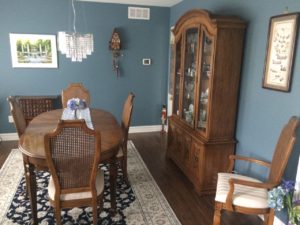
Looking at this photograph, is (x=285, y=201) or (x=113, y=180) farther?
(x=113, y=180)

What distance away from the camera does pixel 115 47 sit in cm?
452

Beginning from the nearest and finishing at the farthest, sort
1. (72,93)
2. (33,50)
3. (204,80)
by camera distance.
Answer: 1. (204,80)
2. (72,93)
3. (33,50)

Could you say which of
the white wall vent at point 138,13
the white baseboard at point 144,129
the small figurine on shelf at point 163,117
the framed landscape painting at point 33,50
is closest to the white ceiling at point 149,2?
the white wall vent at point 138,13

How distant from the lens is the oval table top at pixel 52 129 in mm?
2109

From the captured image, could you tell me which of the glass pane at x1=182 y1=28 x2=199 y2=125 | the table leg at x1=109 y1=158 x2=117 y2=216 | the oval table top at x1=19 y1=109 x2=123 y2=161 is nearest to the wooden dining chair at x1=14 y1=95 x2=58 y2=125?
the oval table top at x1=19 y1=109 x2=123 y2=161

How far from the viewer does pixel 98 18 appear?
4.45m

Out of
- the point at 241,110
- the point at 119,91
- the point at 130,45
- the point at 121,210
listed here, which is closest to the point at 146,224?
the point at 121,210

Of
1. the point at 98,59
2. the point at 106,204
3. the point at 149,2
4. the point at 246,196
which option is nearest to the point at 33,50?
the point at 98,59

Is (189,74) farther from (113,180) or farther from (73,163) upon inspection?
(73,163)

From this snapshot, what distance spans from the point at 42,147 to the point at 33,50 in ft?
9.07

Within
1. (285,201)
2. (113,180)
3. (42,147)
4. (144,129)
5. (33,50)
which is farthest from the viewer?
(144,129)

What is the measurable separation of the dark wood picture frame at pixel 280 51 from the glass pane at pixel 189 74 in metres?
0.88

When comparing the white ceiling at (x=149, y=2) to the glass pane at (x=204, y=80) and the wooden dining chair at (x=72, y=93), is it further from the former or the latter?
the glass pane at (x=204, y=80)

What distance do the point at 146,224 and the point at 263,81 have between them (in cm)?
175
